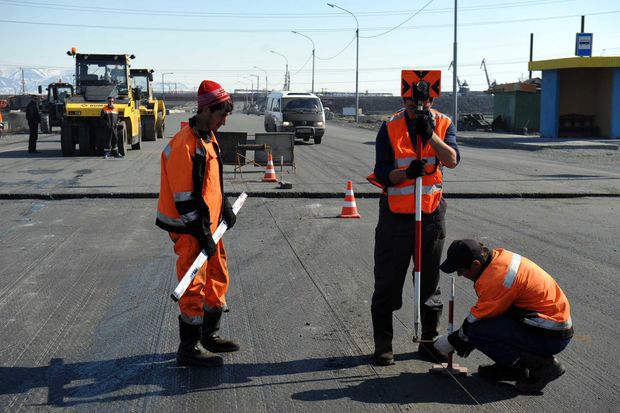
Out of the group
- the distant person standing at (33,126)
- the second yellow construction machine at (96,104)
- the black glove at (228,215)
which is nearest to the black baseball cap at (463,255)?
the black glove at (228,215)

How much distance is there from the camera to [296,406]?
4660mm

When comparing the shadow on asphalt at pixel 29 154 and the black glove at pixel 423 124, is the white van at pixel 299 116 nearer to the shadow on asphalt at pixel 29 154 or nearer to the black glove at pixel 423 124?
the shadow on asphalt at pixel 29 154

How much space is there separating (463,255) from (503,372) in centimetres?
84

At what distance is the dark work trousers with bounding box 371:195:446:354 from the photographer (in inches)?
209

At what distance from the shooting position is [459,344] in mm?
5027

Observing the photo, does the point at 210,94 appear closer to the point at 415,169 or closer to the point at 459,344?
the point at 415,169

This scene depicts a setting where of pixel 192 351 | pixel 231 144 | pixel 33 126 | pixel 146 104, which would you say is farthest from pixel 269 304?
pixel 146 104

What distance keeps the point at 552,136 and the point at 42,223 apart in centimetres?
3136

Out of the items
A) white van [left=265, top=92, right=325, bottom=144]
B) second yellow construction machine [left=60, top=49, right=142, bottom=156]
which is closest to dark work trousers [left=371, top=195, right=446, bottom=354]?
second yellow construction machine [left=60, top=49, right=142, bottom=156]

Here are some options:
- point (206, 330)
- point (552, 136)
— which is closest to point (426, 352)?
point (206, 330)

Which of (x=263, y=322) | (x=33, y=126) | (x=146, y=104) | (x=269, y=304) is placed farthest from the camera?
(x=146, y=104)

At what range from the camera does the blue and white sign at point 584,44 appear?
38.7 metres

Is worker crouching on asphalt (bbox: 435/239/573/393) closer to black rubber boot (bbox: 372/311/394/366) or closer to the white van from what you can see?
black rubber boot (bbox: 372/311/394/366)

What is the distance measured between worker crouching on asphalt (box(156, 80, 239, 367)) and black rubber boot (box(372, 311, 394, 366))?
1082mm
